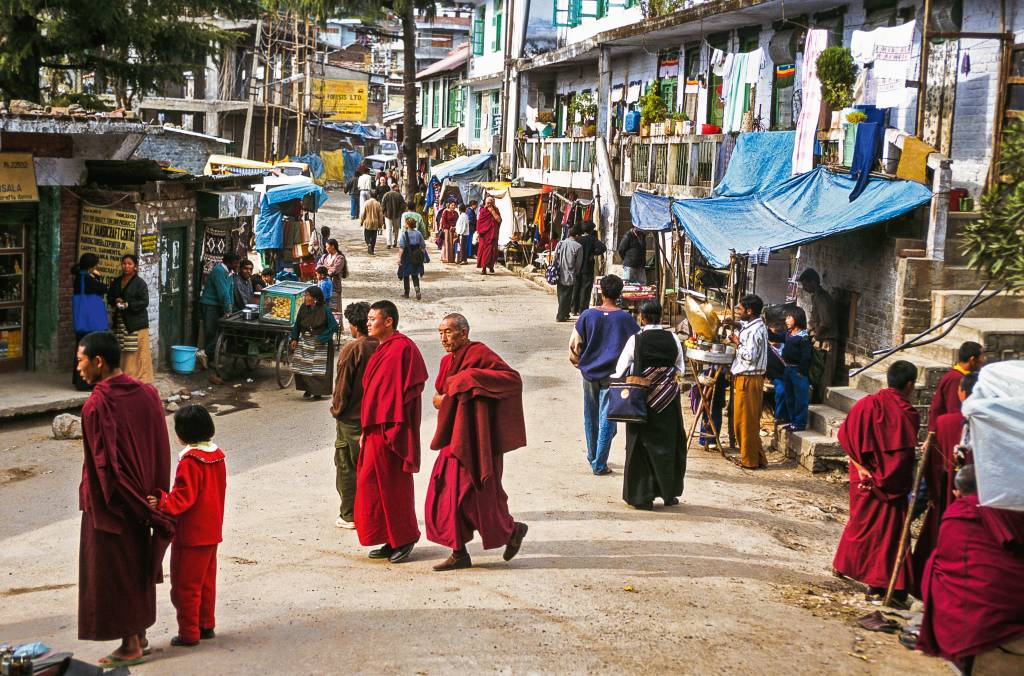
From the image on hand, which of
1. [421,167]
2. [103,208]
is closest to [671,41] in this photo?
[103,208]

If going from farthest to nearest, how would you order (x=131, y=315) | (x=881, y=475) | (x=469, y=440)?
(x=131, y=315)
(x=469, y=440)
(x=881, y=475)

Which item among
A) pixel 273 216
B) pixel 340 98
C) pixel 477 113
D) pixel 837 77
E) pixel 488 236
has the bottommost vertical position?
pixel 488 236

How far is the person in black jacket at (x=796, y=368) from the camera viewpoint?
12.1 m

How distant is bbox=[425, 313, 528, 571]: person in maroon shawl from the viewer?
7.49m

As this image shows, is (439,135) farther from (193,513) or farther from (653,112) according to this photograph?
(193,513)

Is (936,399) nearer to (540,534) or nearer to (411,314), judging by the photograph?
(540,534)

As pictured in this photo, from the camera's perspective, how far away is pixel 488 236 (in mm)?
28047

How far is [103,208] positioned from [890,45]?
966cm

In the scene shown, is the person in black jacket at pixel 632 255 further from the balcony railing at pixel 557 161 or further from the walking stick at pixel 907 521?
the walking stick at pixel 907 521

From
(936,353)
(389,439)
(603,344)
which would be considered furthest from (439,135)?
(389,439)

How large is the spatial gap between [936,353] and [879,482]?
530 centimetres

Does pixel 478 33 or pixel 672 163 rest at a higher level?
pixel 478 33

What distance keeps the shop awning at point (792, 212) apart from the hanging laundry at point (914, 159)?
0.10 meters

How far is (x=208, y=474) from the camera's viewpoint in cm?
604
